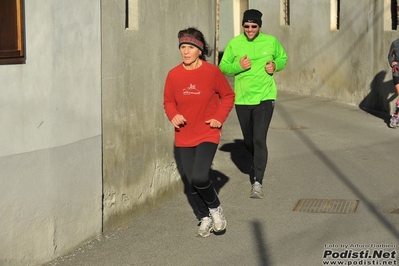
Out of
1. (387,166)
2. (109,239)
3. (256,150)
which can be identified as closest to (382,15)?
(387,166)

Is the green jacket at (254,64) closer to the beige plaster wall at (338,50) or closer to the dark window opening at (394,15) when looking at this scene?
the beige plaster wall at (338,50)

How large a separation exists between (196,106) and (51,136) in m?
1.30

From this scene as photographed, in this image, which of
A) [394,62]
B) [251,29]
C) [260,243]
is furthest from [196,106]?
[394,62]

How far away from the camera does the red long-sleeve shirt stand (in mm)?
6992

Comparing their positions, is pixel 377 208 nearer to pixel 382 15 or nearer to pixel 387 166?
pixel 387 166

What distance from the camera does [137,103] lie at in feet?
26.2

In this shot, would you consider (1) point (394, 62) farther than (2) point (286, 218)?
Yes

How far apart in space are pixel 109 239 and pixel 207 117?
4.63 ft

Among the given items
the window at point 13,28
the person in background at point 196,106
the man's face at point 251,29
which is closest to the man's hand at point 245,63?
the man's face at point 251,29

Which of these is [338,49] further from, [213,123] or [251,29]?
[213,123]

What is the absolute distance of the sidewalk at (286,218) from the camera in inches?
263

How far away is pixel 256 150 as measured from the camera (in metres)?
8.74

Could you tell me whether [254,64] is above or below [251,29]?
below

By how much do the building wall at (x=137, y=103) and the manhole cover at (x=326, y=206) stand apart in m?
1.51
